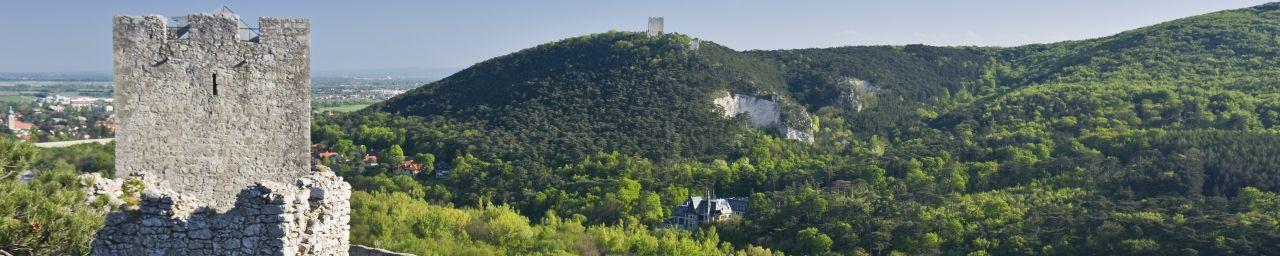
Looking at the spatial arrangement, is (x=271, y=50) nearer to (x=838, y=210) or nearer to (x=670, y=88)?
(x=838, y=210)

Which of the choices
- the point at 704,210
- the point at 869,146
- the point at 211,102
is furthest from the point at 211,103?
the point at 869,146

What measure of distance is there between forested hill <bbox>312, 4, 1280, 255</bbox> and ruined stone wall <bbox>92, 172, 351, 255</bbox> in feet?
51.8

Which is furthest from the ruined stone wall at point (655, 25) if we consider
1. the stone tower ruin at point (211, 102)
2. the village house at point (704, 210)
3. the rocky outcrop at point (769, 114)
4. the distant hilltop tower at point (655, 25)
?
the stone tower ruin at point (211, 102)

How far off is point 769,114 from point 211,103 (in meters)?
66.9

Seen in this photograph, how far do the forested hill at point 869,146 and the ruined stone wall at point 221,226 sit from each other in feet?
51.8

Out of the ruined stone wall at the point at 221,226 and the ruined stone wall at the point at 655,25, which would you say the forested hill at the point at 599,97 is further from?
the ruined stone wall at the point at 221,226

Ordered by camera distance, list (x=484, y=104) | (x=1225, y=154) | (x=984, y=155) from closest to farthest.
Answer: (x=1225, y=154)
(x=984, y=155)
(x=484, y=104)

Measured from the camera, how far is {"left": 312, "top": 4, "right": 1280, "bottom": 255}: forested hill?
43.4 m

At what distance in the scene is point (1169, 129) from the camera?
210 ft

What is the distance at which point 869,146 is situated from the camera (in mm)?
72750

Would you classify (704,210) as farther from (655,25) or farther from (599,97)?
(655,25)

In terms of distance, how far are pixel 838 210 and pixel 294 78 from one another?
38.8m

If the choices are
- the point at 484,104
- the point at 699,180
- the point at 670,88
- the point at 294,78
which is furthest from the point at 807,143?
the point at 294,78

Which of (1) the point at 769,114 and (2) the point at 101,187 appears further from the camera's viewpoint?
(1) the point at 769,114
